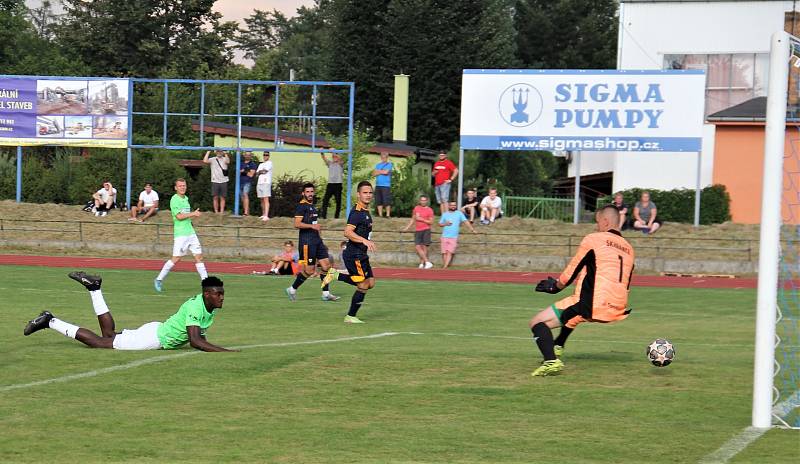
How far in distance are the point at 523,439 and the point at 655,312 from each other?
12629 millimetres

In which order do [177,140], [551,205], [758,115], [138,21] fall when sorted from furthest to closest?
[138,21] → [177,140] → [551,205] → [758,115]

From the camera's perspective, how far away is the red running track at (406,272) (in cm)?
2909

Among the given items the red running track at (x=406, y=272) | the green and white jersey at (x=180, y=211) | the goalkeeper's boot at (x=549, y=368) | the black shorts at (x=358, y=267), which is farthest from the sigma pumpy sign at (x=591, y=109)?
the goalkeeper's boot at (x=549, y=368)

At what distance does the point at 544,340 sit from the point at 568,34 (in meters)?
83.6

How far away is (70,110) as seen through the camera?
126 ft

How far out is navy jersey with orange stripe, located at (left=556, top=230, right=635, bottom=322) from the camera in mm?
12461

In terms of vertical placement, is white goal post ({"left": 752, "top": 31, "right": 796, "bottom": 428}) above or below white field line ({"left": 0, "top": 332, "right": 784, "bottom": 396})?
above

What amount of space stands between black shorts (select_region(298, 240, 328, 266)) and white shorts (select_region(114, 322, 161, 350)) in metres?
Answer: 7.65

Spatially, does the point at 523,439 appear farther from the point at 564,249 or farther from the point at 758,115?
the point at 758,115

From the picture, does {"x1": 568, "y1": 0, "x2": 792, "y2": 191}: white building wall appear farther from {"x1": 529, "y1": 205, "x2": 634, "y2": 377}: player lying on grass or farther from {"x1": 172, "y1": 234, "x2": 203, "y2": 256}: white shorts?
{"x1": 529, "y1": 205, "x2": 634, "y2": 377}: player lying on grass

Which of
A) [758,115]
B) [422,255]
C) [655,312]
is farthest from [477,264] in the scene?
[758,115]

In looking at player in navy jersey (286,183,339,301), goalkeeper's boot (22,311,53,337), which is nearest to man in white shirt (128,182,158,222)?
player in navy jersey (286,183,339,301)

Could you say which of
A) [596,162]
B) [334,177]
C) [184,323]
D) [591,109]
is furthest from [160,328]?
[596,162]

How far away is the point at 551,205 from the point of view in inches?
2023
